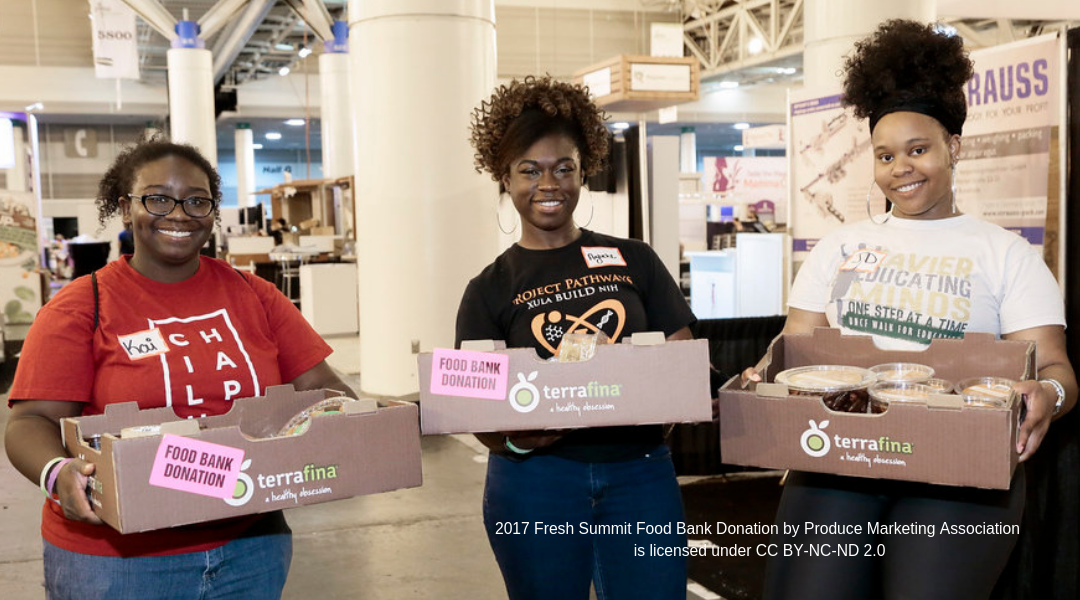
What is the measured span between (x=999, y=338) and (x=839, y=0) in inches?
210

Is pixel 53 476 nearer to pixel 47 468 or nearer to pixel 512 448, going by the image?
pixel 47 468

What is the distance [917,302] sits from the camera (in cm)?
195

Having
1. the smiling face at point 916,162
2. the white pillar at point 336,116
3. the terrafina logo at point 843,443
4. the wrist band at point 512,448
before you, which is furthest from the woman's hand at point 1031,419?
the white pillar at point 336,116

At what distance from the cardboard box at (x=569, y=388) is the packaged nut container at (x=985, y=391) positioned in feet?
1.58

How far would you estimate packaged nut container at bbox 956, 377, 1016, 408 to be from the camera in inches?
65.1

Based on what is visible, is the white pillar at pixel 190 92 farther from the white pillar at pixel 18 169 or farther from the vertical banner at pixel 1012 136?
the vertical banner at pixel 1012 136

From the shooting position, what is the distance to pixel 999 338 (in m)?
1.93

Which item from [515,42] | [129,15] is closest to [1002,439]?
[129,15]

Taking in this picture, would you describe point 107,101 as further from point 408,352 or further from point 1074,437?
point 1074,437

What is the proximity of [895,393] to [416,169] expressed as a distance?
4703mm

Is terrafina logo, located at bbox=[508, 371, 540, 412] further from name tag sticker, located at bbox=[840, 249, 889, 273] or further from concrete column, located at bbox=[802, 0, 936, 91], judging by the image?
concrete column, located at bbox=[802, 0, 936, 91]

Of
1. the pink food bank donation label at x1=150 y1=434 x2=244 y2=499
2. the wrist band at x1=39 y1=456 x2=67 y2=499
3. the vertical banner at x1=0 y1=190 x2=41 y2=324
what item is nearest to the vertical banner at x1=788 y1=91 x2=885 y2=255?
the pink food bank donation label at x1=150 y1=434 x2=244 y2=499

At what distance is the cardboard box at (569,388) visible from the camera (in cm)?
170

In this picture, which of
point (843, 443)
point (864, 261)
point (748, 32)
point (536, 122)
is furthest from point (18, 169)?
point (748, 32)
